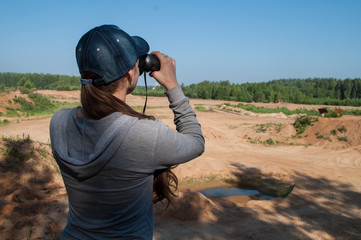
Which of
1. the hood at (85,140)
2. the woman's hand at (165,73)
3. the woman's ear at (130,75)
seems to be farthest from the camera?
the woman's hand at (165,73)

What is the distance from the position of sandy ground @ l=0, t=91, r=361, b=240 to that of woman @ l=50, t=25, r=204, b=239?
11.8 feet

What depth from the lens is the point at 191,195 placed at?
6.54 metres

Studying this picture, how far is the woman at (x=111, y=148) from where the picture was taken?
3.72ft

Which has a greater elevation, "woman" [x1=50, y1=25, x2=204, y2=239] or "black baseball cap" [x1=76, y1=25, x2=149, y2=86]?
"black baseball cap" [x1=76, y1=25, x2=149, y2=86]

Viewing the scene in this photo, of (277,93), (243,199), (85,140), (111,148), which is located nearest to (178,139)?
(111,148)

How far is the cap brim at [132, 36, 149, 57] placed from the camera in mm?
1308

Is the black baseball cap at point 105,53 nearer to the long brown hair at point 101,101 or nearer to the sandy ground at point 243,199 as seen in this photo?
the long brown hair at point 101,101

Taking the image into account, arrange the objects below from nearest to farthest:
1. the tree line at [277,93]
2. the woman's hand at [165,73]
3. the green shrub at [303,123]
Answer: the woman's hand at [165,73]
the green shrub at [303,123]
the tree line at [277,93]

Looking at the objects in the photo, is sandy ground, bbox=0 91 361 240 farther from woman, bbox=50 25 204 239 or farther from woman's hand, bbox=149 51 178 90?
woman's hand, bbox=149 51 178 90

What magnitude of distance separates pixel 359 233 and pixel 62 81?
99256mm

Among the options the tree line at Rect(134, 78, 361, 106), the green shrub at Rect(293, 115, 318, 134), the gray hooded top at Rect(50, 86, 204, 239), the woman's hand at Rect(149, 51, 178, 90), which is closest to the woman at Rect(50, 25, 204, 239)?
→ the gray hooded top at Rect(50, 86, 204, 239)

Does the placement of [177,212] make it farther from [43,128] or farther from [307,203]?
[43,128]

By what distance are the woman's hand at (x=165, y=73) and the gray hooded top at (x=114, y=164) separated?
0.77ft

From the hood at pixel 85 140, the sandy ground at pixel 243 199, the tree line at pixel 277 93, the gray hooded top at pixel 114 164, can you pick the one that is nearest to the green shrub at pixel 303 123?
the sandy ground at pixel 243 199
